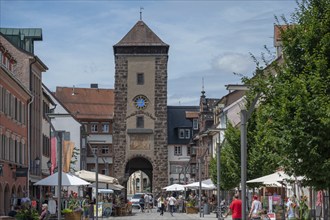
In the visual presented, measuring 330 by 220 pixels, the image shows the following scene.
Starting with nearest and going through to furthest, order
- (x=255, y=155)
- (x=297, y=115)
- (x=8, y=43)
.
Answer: (x=297, y=115)
(x=255, y=155)
(x=8, y=43)

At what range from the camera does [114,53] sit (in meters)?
111

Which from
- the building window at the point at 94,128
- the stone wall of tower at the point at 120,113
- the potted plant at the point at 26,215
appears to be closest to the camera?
the potted plant at the point at 26,215

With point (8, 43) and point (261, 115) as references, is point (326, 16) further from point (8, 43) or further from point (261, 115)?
point (8, 43)

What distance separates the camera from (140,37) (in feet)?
368

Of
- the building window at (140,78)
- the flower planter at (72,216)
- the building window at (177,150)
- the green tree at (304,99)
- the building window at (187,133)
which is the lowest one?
the flower planter at (72,216)

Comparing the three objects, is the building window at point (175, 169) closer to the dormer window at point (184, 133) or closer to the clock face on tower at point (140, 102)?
the dormer window at point (184, 133)

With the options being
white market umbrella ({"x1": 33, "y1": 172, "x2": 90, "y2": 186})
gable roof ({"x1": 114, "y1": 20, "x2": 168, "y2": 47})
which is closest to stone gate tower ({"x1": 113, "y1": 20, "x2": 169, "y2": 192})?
gable roof ({"x1": 114, "y1": 20, "x2": 168, "y2": 47})

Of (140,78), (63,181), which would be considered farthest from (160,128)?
(63,181)

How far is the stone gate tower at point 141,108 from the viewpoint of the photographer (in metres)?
110

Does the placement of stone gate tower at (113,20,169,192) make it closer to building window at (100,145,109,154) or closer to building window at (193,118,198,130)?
building window at (100,145,109,154)

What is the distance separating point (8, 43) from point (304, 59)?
129ft

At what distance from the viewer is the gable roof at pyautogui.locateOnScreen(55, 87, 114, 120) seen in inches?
5246

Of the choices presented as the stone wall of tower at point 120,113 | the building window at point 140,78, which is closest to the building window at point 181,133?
the stone wall of tower at point 120,113

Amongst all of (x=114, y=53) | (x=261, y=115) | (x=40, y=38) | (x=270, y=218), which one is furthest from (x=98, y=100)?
(x=261, y=115)
